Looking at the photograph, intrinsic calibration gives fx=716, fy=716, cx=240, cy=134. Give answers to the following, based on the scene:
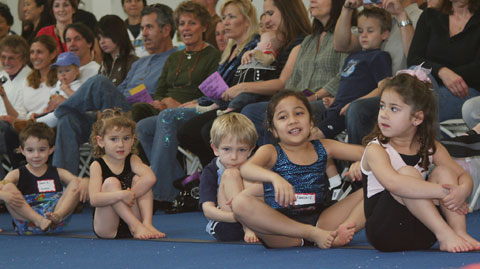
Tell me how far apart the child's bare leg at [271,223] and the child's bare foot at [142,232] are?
77 centimetres

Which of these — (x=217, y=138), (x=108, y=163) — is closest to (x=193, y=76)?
(x=108, y=163)

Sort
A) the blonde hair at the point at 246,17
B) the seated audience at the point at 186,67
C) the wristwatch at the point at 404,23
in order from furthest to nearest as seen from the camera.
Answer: the seated audience at the point at 186,67 → the blonde hair at the point at 246,17 → the wristwatch at the point at 404,23

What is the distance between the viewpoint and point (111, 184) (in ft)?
10.1

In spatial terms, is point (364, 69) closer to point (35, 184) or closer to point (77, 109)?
point (35, 184)

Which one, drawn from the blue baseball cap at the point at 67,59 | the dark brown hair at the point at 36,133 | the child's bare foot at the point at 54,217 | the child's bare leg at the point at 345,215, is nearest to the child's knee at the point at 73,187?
the child's bare foot at the point at 54,217

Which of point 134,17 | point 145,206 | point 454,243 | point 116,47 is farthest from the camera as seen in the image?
point 134,17

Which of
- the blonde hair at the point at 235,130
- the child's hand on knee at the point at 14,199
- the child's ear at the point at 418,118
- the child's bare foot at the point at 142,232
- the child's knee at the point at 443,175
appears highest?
the child's ear at the point at 418,118

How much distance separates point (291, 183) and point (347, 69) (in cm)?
135

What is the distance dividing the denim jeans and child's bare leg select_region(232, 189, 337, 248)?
3.67 feet

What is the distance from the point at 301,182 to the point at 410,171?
47 centimetres

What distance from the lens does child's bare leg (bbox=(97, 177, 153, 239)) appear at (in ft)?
10.1

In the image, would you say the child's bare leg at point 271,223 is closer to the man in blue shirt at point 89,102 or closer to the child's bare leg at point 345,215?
the child's bare leg at point 345,215

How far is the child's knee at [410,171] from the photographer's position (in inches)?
83.8

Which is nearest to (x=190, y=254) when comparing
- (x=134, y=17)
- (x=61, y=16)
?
(x=134, y=17)
